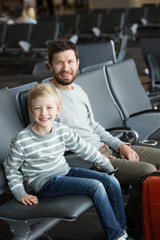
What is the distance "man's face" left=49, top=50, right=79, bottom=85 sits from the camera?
→ 2512mm

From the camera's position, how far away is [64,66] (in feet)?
8.25

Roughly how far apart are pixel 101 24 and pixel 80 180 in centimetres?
1133

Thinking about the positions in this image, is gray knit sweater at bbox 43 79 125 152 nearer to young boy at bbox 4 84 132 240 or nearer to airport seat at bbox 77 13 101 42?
young boy at bbox 4 84 132 240

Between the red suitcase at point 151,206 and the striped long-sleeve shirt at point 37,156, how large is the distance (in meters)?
0.37

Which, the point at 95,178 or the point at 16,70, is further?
the point at 16,70

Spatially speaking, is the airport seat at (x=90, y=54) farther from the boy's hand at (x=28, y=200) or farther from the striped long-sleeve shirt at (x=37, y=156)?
the boy's hand at (x=28, y=200)

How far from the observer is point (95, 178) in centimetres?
229

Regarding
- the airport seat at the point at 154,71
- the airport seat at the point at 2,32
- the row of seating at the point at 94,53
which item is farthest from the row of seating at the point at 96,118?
the airport seat at the point at 2,32

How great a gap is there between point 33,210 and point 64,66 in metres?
0.84

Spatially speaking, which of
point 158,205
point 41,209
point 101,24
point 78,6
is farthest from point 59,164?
point 78,6

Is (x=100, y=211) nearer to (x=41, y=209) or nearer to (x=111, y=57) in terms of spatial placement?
(x=41, y=209)

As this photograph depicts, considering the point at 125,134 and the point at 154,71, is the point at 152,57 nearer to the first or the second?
the point at 154,71

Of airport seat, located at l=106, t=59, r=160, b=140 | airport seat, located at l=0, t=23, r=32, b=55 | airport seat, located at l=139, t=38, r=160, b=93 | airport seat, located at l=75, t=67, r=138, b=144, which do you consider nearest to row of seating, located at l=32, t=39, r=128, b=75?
airport seat, located at l=139, t=38, r=160, b=93

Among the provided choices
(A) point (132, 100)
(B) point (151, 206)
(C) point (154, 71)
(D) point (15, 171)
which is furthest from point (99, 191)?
(C) point (154, 71)
